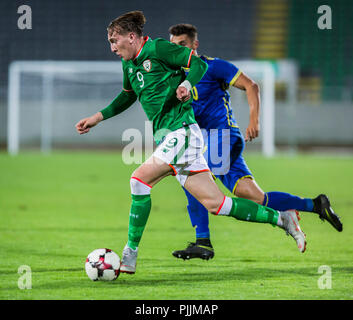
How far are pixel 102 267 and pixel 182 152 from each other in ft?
3.22

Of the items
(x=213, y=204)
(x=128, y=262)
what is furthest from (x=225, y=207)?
(x=128, y=262)

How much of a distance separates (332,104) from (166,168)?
21.9 m

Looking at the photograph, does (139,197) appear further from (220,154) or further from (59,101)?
(59,101)

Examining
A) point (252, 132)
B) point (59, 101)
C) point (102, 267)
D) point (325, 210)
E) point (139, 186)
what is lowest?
point (102, 267)

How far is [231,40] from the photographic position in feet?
90.6

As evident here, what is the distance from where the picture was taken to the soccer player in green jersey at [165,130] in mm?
4418

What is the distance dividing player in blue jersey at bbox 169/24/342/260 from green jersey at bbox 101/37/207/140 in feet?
2.32

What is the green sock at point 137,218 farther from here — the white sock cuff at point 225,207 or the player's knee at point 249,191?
the player's knee at point 249,191

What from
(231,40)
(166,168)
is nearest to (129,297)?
(166,168)

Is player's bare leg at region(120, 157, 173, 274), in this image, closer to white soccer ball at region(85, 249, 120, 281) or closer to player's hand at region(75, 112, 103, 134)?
white soccer ball at region(85, 249, 120, 281)

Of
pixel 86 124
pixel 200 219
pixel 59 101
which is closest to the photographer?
pixel 86 124

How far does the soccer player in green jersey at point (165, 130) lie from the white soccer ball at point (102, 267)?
0.12 m

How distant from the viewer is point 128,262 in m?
4.42

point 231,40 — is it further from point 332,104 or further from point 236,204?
point 236,204
